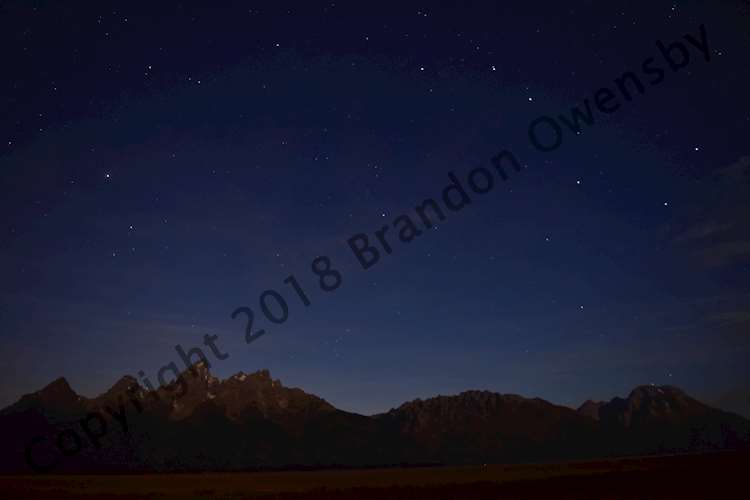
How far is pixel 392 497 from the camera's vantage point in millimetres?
50281

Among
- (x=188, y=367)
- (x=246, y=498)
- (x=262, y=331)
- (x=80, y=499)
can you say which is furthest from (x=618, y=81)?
(x=80, y=499)

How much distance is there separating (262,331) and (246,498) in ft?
92.6

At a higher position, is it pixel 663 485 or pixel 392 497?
pixel 392 497

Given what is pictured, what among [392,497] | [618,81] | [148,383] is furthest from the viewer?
[392,497]

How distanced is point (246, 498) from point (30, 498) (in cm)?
2163

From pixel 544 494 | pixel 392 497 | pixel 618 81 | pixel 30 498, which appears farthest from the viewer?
pixel 30 498

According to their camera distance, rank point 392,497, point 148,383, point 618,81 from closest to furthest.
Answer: point 618,81, point 148,383, point 392,497

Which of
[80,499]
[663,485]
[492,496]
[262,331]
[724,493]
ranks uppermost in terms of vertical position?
[262,331]

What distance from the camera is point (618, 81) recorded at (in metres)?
25.4

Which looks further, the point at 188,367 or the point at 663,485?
the point at 663,485

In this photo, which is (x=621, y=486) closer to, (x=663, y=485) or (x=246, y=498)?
(x=663, y=485)

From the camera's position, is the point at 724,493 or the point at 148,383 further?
the point at 724,493

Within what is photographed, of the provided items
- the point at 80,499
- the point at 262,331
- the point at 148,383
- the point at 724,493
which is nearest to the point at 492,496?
the point at 724,493

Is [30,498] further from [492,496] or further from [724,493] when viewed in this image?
[724,493]
